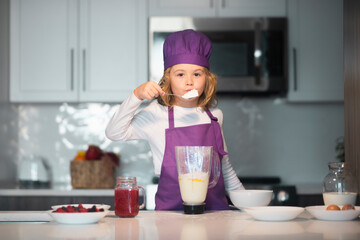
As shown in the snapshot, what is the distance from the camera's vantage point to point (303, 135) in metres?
3.57

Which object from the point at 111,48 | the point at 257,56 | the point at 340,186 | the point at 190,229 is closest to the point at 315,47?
the point at 257,56

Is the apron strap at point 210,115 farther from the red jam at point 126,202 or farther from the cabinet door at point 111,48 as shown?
the cabinet door at point 111,48

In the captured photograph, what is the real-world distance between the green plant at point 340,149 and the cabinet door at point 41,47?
176 centimetres

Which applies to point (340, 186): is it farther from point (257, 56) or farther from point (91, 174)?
point (91, 174)

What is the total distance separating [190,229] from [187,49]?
90 centimetres

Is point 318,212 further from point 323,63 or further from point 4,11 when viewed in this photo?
point 4,11

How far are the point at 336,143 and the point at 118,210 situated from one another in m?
2.38

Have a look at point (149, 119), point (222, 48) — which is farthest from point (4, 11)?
point (149, 119)

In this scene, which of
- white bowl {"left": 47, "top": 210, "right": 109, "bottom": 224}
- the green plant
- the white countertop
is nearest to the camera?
white bowl {"left": 47, "top": 210, "right": 109, "bottom": 224}

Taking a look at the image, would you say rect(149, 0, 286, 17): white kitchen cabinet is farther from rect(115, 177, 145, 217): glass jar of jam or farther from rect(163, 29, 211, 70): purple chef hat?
rect(115, 177, 145, 217): glass jar of jam

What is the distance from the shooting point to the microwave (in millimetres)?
3186

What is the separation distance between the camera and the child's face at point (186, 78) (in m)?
1.98

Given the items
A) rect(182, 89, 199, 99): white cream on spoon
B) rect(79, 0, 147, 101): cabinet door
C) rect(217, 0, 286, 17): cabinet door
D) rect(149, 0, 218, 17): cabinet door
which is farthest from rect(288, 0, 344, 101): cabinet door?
rect(182, 89, 199, 99): white cream on spoon

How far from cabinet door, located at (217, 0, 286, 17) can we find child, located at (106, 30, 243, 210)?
49.3 inches
